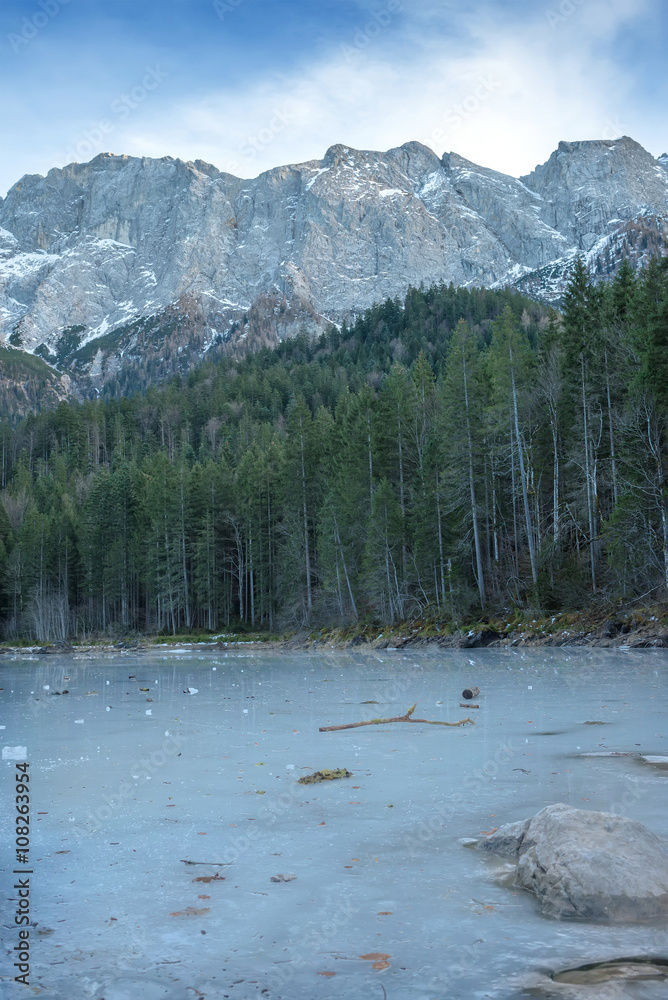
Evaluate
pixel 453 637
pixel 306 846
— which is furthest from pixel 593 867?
pixel 453 637

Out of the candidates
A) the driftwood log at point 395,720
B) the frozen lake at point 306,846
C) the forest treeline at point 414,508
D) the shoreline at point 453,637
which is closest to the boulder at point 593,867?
the frozen lake at point 306,846

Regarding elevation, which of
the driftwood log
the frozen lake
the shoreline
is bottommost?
the shoreline

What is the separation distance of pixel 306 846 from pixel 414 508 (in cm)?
3767

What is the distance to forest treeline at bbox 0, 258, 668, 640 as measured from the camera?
32.0 metres

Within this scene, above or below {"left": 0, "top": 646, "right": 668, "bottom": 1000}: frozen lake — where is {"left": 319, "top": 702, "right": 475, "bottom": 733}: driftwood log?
below

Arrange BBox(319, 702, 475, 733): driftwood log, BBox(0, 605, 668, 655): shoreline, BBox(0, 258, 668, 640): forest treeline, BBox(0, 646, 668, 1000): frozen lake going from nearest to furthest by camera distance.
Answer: BBox(0, 646, 668, 1000): frozen lake → BBox(319, 702, 475, 733): driftwood log → BBox(0, 605, 668, 655): shoreline → BBox(0, 258, 668, 640): forest treeline

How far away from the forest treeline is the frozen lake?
20.2 metres

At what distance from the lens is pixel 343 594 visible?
5075 cm

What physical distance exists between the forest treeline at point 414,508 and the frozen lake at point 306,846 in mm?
20243

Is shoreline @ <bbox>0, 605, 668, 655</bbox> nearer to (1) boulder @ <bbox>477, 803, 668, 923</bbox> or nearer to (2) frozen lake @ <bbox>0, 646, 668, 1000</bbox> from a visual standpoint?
(2) frozen lake @ <bbox>0, 646, 668, 1000</bbox>

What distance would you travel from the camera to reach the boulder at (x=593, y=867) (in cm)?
427

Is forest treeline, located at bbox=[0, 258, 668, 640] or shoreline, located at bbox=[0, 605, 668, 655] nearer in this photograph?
shoreline, located at bbox=[0, 605, 668, 655]

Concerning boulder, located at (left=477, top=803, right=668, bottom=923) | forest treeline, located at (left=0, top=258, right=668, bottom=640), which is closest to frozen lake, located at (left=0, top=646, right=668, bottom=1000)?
boulder, located at (left=477, top=803, right=668, bottom=923)

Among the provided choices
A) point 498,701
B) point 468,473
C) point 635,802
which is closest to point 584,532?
point 468,473
